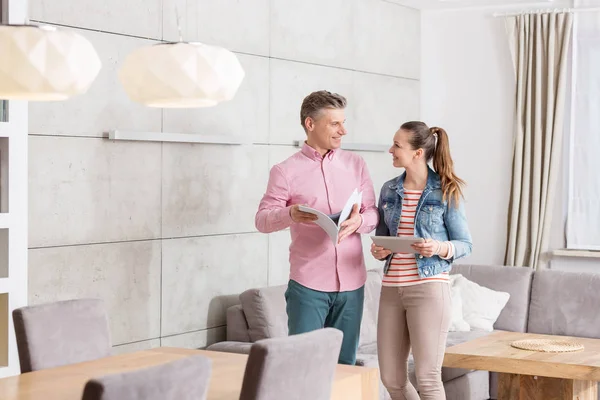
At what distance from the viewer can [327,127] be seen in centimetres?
391

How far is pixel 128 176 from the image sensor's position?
4.42m

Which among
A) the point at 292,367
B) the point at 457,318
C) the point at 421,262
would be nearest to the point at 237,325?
the point at 421,262

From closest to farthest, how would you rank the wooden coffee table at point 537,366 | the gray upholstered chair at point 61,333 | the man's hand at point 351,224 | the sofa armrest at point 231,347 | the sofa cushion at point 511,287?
the gray upholstered chair at point 61,333 → the man's hand at point 351,224 → the wooden coffee table at point 537,366 → the sofa armrest at point 231,347 → the sofa cushion at point 511,287

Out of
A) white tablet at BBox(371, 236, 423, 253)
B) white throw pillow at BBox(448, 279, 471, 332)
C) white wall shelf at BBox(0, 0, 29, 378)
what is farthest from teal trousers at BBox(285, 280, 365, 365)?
white throw pillow at BBox(448, 279, 471, 332)

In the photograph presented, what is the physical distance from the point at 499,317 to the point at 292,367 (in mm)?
3507

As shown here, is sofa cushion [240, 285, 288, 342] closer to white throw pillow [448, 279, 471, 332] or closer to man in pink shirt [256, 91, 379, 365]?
man in pink shirt [256, 91, 379, 365]

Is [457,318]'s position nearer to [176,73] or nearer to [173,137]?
[173,137]

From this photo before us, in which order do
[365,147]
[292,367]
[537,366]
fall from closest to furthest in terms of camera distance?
[292,367] → [537,366] → [365,147]

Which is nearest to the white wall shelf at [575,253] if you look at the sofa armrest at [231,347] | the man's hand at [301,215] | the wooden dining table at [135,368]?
the sofa armrest at [231,347]

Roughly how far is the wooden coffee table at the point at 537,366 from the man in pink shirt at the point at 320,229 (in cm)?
74

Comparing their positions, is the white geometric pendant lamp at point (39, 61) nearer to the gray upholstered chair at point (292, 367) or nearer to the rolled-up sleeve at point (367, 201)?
the gray upholstered chair at point (292, 367)

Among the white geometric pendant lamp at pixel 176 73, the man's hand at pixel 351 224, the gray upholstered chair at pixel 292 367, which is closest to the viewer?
the gray upholstered chair at pixel 292 367

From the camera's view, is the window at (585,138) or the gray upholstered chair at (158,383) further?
the window at (585,138)

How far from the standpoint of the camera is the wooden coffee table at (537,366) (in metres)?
4.20
